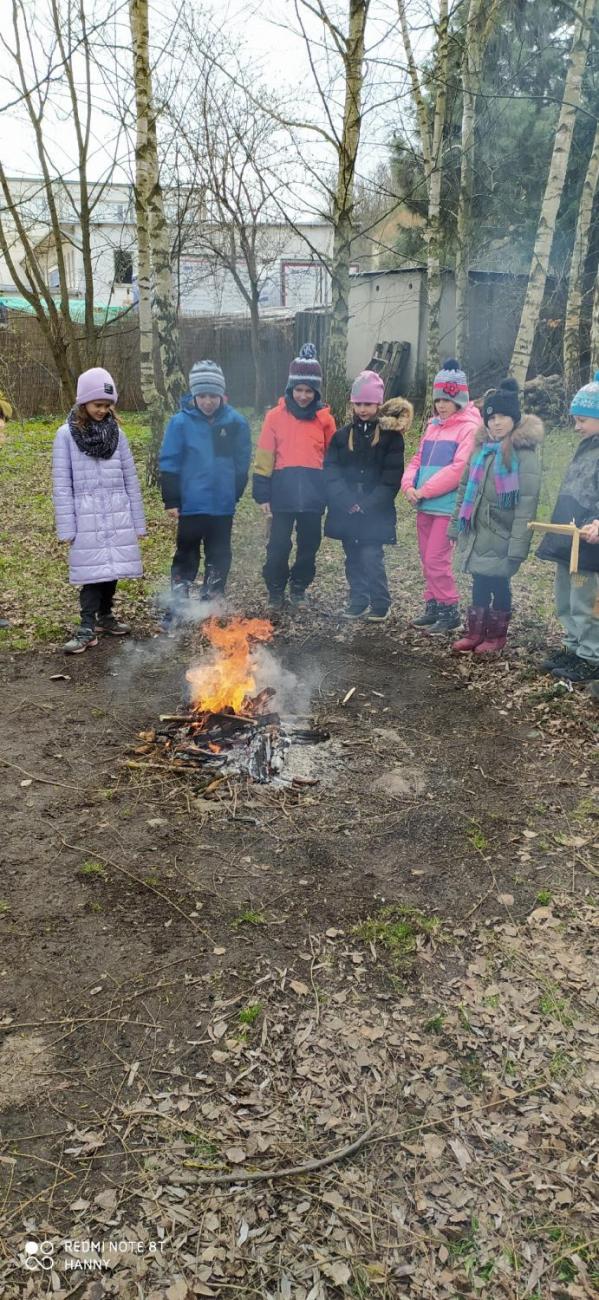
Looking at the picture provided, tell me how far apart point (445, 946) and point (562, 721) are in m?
2.34

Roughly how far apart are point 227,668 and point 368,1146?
3.60 m

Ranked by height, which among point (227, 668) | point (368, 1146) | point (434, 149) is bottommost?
point (368, 1146)

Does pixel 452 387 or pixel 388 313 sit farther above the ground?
pixel 388 313

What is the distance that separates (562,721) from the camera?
5461 millimetres

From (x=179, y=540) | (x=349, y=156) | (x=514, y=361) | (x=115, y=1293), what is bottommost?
(x=115, y=1293)

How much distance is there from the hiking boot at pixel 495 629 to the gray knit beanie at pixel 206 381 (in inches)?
114

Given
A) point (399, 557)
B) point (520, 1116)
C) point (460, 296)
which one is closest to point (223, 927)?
point (520, 1116)

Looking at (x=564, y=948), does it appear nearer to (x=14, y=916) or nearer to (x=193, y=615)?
(x=14, y=916)

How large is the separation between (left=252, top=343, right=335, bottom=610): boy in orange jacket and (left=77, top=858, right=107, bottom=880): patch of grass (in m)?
4.05

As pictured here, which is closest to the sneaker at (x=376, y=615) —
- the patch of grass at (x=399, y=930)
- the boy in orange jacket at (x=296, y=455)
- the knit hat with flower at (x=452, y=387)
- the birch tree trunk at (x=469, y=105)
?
the boy in orange jacket at (x=296, y=455)

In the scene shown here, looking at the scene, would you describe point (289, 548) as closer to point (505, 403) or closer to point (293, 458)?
point (293, 458)

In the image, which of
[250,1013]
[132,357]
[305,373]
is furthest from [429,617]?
[132,357]

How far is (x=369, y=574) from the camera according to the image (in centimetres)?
741

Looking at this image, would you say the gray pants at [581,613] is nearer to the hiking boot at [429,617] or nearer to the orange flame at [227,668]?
the hiking boot at [429,617]
